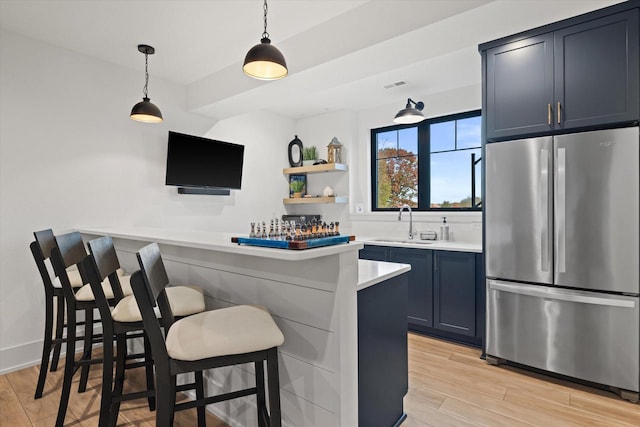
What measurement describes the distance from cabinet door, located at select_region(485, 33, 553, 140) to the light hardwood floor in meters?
1.70

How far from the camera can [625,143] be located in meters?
1.94

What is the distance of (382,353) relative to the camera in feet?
5.41

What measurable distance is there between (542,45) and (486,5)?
0.79 metres

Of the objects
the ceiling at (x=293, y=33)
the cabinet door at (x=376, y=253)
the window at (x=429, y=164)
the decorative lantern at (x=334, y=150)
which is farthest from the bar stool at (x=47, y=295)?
the window at (x=429, y=164)

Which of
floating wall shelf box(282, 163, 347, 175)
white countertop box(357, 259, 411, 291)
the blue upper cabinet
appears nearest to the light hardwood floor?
white countertop box(357, 259, 411, 291)

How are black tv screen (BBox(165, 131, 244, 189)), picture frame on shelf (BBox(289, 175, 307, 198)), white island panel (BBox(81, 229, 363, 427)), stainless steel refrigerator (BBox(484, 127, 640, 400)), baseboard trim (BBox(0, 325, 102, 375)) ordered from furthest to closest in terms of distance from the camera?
picture frame on shelf (BBox(289, 175, 307, 198)), black tv screen (BBox(165, 131, 244, 189)), baseboard trim (BBox(0, 325, 102, 375)), stainless steel refrigerator (BBox(484, 127, 640, 400)), white island panel (BBox(81, 229, 363, 427))

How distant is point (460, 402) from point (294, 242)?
164 cm

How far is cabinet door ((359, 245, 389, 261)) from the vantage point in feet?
11.1

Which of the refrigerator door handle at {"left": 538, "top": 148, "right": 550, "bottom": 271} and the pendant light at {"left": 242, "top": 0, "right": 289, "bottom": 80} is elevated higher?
the pendant light at {"left": 242, "top": 0, "right": 289, "bottom": 80}

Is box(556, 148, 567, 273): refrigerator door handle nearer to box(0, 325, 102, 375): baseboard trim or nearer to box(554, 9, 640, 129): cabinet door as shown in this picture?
box(554, 9, 640, 129): cabinet door

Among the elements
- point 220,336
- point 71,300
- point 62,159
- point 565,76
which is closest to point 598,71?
point 565,76

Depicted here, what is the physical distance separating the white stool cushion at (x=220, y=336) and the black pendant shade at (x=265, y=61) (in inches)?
47.8

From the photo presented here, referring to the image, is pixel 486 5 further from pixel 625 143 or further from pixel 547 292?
pixel 547 292

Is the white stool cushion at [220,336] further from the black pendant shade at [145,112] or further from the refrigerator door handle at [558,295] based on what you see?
the black pendant shade at [145,112]
